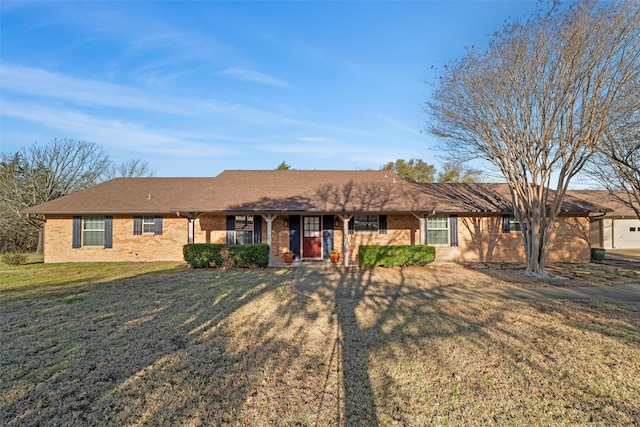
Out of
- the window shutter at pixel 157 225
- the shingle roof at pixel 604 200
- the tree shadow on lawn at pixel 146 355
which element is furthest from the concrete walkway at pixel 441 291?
the shingle roof at pixel 604 200

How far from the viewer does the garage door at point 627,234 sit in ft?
62.5

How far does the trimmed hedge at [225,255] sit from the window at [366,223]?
13.6ft

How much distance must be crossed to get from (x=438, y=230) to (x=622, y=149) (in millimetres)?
7160

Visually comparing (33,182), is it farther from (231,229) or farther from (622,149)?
(622,149)

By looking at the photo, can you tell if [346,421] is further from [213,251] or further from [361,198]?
[361,198]

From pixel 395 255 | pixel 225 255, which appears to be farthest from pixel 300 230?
pixel 395 255

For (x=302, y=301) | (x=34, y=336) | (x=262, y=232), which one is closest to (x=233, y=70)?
(x=262, y=232)

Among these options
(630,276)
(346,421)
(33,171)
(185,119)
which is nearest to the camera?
(346,421)

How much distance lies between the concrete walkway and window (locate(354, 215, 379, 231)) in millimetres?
4248

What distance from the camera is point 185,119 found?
16.4 metres

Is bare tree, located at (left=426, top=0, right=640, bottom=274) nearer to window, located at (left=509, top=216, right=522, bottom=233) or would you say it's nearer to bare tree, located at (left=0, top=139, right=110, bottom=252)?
window, located at (left=509, top=216, right=522, bottom=233)

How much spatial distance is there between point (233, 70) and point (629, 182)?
1653 centimetres

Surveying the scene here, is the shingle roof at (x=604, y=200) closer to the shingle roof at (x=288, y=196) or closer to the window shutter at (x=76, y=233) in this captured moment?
the shingle roof at (x=288, y=196)

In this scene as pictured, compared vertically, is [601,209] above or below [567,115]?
below
